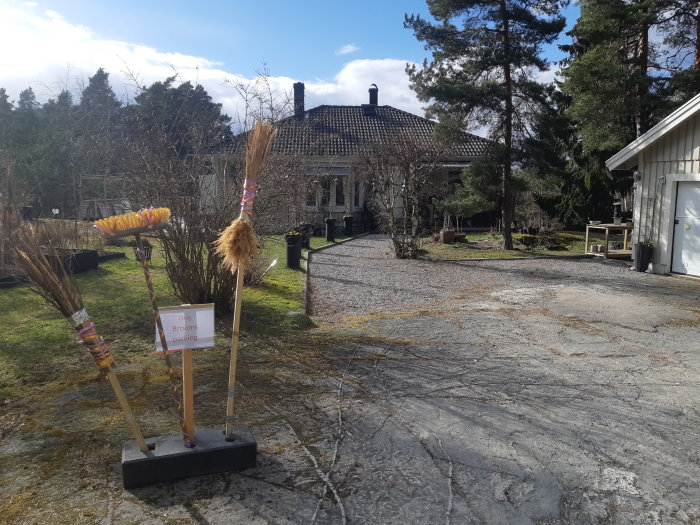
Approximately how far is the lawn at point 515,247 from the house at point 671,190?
3.70m

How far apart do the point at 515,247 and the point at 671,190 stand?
6.45 metres

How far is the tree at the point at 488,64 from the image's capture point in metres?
15.9

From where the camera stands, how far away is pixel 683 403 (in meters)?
4.41

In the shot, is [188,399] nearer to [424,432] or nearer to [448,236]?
[424,432]

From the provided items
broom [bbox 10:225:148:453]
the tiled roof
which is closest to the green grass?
the tiled roof

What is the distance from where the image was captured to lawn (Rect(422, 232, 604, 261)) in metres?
15.8

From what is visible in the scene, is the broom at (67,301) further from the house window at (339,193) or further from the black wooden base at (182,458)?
the house window at (339,193)

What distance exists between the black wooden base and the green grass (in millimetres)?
12166

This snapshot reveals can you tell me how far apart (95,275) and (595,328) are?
9.03 m

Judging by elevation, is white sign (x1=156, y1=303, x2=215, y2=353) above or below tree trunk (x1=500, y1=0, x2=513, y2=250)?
below

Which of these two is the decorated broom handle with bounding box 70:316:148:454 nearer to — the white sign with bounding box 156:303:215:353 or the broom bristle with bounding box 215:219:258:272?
the white sign with bounding box 156:303:215:353

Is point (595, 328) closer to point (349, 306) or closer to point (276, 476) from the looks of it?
point (349, 306)

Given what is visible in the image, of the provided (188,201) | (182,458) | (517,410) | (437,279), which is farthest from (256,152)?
(437,279)

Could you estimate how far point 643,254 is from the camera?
12000 millimetres
